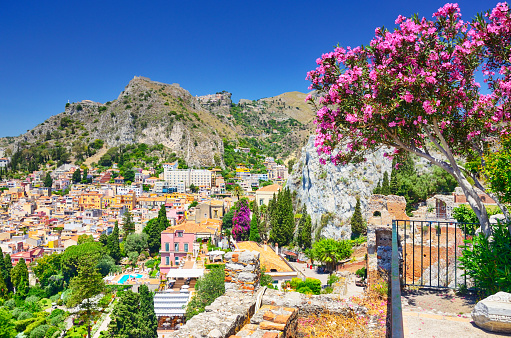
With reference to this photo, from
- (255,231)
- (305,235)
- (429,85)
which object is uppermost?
(429,85)

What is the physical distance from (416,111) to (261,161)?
11498cm

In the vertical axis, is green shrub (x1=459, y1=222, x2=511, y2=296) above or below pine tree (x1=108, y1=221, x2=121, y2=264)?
above

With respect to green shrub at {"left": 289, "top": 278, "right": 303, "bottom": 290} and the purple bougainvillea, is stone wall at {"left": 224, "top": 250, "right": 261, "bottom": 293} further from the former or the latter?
the purple bougainvillea

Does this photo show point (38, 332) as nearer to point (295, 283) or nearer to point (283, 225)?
point (295, 283)

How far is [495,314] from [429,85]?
293 centimetres

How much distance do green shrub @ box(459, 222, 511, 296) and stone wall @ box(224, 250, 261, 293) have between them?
9.43 feet

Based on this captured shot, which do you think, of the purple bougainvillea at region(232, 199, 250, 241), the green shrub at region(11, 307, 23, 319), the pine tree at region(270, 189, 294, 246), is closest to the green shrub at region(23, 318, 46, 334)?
the green shrub at region(11, 307, 23, 319)

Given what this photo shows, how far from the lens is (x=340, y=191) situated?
113ft

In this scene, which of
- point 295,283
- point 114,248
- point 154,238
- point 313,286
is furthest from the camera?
point 154,238

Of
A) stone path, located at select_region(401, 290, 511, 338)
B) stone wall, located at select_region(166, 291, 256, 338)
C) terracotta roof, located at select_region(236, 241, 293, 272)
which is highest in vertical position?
stone path, located at select_region(401, 290, 511, 338)

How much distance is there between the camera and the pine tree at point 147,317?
20500mm

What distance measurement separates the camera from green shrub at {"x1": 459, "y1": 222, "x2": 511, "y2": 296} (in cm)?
404

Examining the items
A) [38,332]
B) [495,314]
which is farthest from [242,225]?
[495,314]

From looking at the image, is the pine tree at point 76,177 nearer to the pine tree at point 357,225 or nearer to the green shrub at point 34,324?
the green shrub at point 34,324
